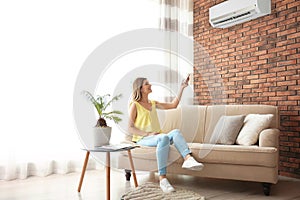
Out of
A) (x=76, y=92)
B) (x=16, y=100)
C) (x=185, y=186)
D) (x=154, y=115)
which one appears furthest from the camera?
(x=16, y=100)

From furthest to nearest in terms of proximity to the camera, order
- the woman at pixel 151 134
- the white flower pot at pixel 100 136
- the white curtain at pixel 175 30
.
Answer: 1. the white curtain at pixel 175 30
2. the woman at pixel 151 134
3. the white flower pot at pixel 100 136

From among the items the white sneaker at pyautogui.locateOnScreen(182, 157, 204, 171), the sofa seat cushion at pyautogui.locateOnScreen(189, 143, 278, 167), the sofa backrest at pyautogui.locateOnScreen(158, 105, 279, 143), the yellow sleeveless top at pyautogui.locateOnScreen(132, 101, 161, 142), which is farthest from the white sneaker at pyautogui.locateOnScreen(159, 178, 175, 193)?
the sofa backrest at pyautogui.locateOnScreen(158, 105, 279, 143)

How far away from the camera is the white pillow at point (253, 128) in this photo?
298 cm

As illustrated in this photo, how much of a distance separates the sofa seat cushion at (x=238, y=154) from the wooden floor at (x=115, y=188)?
0.86ft

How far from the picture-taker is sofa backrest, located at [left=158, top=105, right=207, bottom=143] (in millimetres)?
3604

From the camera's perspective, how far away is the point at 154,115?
10.3 feet

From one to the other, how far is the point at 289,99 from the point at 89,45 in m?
2.28

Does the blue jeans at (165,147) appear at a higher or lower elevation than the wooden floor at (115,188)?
higher

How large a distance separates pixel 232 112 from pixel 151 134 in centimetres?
101

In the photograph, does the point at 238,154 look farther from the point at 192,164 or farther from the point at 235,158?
the point at 192,164

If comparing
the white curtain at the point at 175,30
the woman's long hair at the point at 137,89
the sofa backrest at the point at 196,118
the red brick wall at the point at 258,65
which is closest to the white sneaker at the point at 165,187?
the woman's long hair at the point at 137,89

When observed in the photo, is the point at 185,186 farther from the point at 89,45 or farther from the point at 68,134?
the point at 89,45

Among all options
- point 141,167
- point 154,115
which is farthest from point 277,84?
point 141,167

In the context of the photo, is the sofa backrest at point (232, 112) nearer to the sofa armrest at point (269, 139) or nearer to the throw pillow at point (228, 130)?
the throw pillow at point (228, 130)
